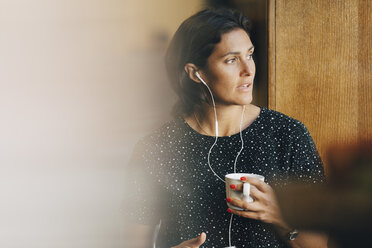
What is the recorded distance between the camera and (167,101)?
0.60 metres

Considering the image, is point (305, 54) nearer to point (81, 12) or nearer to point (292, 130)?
point (292, 130)

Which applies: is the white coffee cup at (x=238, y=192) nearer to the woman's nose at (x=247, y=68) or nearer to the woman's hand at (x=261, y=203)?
the woman's hand at (x=261, y=203)

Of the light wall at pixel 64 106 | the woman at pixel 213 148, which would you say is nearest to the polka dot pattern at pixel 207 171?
the woman at pixel 213 148

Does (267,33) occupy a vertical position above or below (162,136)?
above

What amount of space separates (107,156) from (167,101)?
17cm

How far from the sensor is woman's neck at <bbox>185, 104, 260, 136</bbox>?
0.60m

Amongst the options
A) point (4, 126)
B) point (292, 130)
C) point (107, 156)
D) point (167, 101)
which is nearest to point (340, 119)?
point (292, 130)

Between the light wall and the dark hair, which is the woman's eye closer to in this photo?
the dark hair

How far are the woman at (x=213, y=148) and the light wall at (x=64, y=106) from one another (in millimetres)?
102

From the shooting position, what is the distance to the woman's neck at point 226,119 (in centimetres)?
60

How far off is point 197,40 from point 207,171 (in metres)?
0.23

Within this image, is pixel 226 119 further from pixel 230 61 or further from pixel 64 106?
pixel 64 106

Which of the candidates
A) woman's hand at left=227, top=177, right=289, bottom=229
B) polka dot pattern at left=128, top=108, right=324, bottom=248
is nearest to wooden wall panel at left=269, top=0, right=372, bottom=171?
polka dot pattern at left=128, top=108, right=324, bottom=248

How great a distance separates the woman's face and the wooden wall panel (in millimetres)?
128
